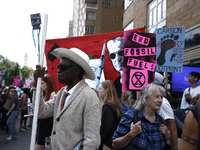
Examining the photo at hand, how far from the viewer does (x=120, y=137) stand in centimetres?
252

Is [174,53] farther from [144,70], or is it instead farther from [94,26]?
[94,26]

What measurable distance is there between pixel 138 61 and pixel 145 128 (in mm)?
2028

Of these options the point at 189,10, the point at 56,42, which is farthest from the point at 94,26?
the point at 56,42

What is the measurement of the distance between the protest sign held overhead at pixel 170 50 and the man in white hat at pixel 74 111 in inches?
116

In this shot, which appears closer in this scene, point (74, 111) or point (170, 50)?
point (74, 111)

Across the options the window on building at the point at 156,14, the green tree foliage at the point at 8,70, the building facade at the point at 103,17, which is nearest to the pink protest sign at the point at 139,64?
the window on building at the point at 156,14

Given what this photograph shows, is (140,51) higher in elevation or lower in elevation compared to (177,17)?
lower

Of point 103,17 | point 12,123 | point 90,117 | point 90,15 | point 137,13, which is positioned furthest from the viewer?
point 90,15

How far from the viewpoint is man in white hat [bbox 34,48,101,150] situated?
6.72 ft

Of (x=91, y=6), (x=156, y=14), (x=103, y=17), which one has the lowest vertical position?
(x=156, y=14)

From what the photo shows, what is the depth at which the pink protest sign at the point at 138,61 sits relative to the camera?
166 inches

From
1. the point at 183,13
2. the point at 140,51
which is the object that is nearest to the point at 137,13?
the point at 183,13

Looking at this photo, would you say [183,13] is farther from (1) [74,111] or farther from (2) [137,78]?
(1) [74,111]

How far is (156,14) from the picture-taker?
1342cm
